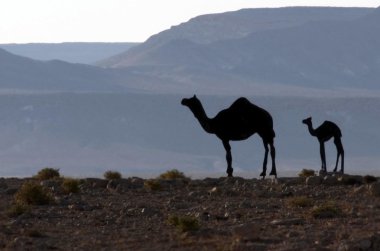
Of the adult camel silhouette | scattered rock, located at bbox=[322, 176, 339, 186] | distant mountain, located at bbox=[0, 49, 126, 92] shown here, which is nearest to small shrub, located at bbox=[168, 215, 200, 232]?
scattered rock, located at bbox=[322, 176, 339, 186]

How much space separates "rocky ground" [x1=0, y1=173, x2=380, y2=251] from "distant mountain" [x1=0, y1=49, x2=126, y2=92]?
501ft

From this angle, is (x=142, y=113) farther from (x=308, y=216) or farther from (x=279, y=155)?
(x=308, y=216)

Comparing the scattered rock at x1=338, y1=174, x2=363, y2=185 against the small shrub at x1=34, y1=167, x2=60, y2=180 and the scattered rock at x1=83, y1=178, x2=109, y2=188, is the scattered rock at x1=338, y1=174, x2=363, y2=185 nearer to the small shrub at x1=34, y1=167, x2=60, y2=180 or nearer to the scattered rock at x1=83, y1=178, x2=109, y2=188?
the scattered rock at x1=83, y1=178, x2=109, y2=188

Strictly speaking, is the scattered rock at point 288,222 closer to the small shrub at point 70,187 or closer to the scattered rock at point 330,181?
the scattered rock at point 330,181

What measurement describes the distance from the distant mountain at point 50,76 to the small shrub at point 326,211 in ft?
519

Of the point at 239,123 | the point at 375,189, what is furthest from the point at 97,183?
the point at 375,189

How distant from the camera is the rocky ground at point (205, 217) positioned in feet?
51.3

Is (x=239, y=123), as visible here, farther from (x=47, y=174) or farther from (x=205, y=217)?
(x=205, y=217)

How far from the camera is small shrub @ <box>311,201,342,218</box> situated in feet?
58.4

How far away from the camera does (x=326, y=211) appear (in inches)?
707

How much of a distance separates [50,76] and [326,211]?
556 feet

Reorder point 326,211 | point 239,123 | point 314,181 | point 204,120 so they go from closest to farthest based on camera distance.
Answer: point 326,211
point 314,181
point 239,123
point 204,120

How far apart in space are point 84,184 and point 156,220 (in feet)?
26.8

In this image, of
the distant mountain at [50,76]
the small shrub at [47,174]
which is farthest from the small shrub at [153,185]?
the distant mountain at [50,76]
